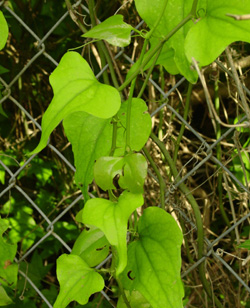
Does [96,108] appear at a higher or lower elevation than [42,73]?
higher

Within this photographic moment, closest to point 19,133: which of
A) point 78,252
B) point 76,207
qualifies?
point 76,207

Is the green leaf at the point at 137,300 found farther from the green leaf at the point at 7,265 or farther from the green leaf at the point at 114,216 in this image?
the green leaf at the point at 7,265

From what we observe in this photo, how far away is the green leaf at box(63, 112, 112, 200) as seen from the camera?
72 centimetres

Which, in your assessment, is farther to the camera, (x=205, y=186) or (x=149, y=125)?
(x=205, y=186)

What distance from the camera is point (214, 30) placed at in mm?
566

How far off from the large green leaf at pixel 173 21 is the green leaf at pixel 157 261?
20 cm

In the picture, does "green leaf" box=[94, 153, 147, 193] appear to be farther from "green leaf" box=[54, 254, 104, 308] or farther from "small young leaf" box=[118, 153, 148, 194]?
"green leaf" box=[54, 254, 104, 308]

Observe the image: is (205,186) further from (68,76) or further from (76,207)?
(68,76)

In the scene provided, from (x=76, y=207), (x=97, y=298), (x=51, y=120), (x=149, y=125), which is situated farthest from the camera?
(x=76, y=207)

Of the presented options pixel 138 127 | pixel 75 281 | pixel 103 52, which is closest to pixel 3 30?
pixel 103 52

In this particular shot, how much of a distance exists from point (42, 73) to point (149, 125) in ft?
2.59

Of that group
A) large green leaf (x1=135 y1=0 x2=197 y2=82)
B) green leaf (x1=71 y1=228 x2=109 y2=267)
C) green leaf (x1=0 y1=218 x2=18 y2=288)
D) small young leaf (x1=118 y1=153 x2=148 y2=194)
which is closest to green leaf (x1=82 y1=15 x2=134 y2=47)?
large green leaf (x1=135 y1=0 x2=197 y2=82)

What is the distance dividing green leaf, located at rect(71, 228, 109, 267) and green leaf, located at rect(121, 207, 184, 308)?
50 mm

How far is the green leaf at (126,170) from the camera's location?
1.98 ft
